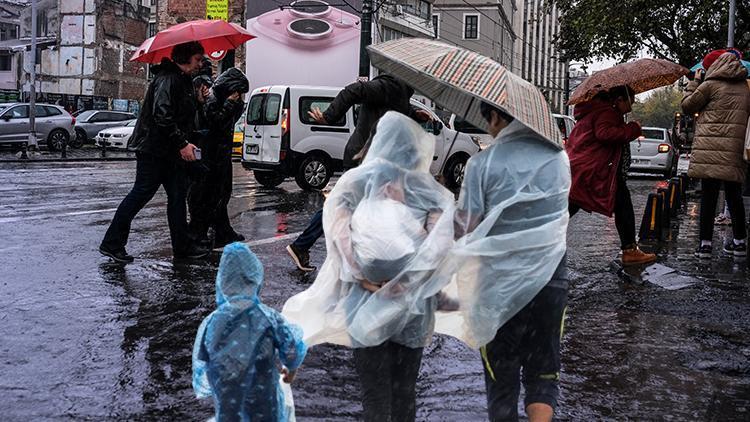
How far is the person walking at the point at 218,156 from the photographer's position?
7730 millimetres

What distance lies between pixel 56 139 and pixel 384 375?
91.9 feet

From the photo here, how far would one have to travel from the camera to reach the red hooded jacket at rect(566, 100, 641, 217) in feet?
23.0

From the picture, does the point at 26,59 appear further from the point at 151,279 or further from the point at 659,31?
the point at 151,279

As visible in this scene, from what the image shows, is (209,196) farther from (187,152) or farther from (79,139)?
(79,139)

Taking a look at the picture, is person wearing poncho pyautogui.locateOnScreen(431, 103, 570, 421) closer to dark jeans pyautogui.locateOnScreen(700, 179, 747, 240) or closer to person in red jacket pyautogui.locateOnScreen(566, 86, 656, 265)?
person in red jacket pyautogui.locateOnScreen(566, 86, 656, 265)

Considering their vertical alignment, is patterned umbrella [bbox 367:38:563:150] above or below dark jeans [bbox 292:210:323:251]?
above

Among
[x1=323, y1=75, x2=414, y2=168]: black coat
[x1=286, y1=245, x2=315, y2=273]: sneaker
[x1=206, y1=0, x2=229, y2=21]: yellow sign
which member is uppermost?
[x1=206, y1=0, x2=229, y2=21]: yellow sign

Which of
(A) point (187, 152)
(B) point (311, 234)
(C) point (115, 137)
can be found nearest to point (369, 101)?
(B) point (311, 234)

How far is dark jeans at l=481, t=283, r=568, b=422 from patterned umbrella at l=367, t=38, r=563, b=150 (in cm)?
62

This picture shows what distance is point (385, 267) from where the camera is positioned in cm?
313

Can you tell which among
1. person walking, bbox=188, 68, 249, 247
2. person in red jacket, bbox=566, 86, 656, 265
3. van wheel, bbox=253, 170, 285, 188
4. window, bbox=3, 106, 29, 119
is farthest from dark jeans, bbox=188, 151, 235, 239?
window, bbox=3, 106, 29, 119

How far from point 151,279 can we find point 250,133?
32.6ft

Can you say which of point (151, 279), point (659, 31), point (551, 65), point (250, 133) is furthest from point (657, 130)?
point (551, 65)

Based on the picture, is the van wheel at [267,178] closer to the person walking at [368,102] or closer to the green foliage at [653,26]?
the person walking at [368,102]
